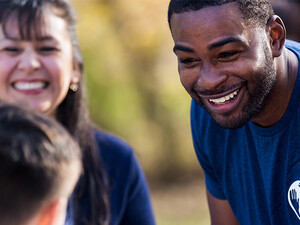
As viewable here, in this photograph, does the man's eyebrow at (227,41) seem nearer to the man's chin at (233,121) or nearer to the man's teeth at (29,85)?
the man's chin at (233,121)

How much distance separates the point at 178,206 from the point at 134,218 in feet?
11.7

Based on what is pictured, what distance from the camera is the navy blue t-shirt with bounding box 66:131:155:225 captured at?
12.6 ft

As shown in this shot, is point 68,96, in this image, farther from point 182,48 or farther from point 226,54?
point 226,54

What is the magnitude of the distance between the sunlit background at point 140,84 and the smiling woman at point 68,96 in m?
3.27

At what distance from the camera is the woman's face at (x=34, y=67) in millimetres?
3586

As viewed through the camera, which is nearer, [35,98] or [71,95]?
[35,98]

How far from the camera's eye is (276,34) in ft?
9.03

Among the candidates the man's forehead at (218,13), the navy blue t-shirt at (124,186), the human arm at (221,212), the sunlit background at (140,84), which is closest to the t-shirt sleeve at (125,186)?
the navy blue t-shirt at (124,186)

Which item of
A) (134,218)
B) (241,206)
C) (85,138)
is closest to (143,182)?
(134,218)

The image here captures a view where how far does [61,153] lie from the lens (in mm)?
2203

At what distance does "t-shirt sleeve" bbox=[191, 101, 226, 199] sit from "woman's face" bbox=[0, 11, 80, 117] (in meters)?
0.93

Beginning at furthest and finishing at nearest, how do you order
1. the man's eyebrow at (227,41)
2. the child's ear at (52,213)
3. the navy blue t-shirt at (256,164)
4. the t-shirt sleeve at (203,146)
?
the t-shirt sleeve at (203,146) → the navy blue t-shirt at (256,164) → the man's eyebrow at (227,41) → the child's ear at (52,213)

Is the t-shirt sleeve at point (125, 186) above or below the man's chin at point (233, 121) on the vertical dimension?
below

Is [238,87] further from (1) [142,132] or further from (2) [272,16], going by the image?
(1) [142,132]
